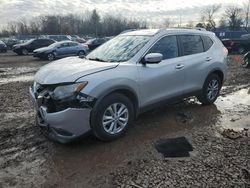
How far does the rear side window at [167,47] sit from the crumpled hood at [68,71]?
102 centimetres

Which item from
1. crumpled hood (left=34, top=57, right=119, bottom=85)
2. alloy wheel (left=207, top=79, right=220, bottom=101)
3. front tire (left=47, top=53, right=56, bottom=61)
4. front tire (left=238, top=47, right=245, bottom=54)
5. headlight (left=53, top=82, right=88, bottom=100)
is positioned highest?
crumpled hood (left=34, top=57, right=119, bottom=85)

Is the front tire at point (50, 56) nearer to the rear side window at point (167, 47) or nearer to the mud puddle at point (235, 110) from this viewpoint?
the mud puddle at point (235, 110)

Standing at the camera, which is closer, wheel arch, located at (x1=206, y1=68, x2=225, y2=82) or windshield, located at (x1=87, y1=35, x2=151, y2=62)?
windshield, located at (x1=87, y1=35, x2=151, y2=62)

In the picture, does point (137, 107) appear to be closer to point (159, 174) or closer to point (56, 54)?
point (159, 174)

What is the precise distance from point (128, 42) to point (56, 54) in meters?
16.3

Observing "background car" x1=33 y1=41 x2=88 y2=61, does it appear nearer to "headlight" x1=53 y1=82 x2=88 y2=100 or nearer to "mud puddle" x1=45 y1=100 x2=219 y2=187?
"mud puddle" x1=45 y1=100 x2=219 y2=187

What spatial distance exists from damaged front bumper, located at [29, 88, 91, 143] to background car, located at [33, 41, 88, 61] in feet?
56.3

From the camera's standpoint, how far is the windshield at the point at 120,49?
5.41m

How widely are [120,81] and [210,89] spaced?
3.01 m

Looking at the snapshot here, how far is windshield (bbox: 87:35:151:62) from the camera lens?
541cm

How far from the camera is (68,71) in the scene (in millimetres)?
4711

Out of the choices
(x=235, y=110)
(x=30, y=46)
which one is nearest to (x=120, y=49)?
(x=235, y=110)

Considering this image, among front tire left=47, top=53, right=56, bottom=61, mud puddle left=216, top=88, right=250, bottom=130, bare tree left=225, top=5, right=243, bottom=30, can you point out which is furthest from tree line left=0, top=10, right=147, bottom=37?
mud puddle left=216, top=88, right=250, bottom=130

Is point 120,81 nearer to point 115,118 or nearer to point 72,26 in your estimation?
point 115,118
